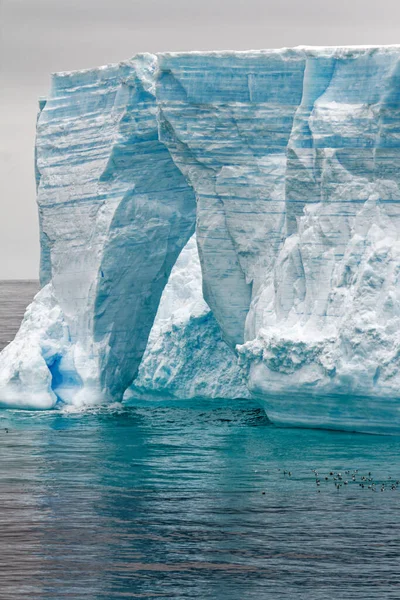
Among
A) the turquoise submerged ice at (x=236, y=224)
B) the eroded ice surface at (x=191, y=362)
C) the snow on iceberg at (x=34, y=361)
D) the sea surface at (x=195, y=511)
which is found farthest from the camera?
the eroded ice surface at (x=191, y=362)

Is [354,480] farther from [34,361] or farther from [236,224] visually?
[34,361]

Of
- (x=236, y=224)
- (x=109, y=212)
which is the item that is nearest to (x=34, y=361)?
(x=109, y=212)

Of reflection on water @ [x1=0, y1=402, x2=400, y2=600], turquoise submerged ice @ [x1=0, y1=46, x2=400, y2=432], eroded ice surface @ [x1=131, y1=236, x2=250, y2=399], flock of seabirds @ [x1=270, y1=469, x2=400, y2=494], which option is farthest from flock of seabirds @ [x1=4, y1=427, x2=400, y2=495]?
eroded ice surface @ [x1=131, y1=236, x2=250, y2=399]

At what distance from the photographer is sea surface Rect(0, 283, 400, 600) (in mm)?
24656

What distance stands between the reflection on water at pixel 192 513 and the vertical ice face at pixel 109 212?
3.19m

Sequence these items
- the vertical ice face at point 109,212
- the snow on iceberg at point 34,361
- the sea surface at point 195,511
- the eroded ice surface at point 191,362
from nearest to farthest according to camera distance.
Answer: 1. the sea surface at point 195,511
2. the snow on iceberg at point 34,361
3. the vertical ice face at point 109,212
4. the eroded ice surface at point 191,362

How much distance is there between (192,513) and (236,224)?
1264 cm

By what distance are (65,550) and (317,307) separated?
1315 cm

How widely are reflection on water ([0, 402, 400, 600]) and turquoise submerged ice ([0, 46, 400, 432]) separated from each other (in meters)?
2.12

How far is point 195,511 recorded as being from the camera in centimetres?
2952

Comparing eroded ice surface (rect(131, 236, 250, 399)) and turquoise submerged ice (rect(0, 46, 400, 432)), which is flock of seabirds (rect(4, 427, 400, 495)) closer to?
turquoise submerged ice (rect(0, 46, 400, 432))

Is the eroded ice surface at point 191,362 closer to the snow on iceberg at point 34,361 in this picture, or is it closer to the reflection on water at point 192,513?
the snow on iceberg at point 34,361

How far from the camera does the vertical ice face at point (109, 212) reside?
42.6m

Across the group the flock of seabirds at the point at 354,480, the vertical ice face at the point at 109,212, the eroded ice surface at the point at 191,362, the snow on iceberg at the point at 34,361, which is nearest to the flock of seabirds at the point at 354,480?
the flock of seabirds at the point at 354,480
